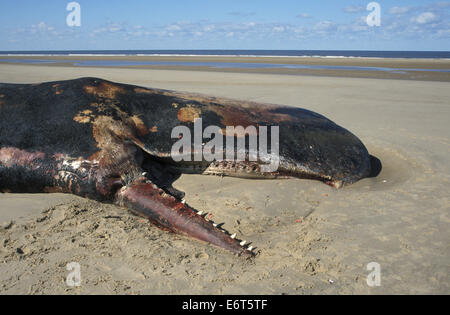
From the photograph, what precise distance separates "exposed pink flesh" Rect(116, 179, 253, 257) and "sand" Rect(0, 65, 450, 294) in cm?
8

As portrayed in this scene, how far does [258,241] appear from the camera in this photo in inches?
124

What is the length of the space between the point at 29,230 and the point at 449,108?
10.3 metres

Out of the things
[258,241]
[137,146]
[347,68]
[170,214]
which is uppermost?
[347,68]

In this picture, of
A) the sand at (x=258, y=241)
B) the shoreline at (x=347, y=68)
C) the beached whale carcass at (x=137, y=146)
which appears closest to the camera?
the sand at (x=258, y=241)

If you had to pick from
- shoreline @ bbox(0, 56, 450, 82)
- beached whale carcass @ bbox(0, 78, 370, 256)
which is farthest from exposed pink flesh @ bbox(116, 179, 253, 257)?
shoreline @ bbox(0, 56, 450, 82)

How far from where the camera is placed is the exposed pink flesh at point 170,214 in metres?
3.02

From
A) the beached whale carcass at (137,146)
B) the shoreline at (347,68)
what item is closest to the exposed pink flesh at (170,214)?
the beached whale carcass at (137,146)

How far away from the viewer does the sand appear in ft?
8.39

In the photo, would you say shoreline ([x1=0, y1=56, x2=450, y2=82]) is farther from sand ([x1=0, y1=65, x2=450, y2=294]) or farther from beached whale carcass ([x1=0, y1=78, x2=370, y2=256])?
sand ([x1=0, y1=65, x2=450, y2=294])

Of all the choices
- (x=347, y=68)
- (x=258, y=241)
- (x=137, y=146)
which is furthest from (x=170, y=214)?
(x=347, y=68)

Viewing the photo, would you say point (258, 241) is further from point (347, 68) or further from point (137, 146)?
point (347, 68)

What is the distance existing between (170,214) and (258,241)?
0.80 metres

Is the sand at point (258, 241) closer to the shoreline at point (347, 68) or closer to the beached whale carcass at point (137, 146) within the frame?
the beached whale carcass at point (137, 146)

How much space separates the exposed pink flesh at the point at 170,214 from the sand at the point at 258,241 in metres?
0.08
